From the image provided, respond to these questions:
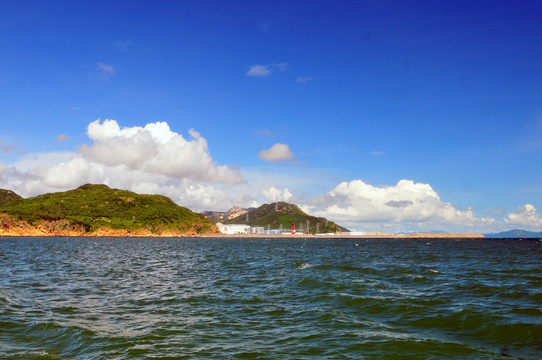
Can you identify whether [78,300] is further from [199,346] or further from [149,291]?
[199,346]

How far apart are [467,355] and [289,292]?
18.8 meters

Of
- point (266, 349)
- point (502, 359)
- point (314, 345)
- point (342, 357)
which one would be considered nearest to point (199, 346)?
point (266, 349)

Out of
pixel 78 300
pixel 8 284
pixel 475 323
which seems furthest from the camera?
pixel 8 284

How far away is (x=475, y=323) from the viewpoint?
22672 millimetres

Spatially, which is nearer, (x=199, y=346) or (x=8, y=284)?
(x=199, y=346)

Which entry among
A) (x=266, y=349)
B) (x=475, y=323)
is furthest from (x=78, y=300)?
(x=475, y=323)

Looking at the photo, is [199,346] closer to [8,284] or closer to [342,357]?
[342,357]

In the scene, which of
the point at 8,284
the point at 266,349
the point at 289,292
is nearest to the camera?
the point at 266,349

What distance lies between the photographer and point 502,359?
16297mm

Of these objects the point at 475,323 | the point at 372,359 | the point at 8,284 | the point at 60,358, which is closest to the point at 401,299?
the point at 475,323

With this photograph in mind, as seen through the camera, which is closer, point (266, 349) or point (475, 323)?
point (266, 349)

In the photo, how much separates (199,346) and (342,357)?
21.5 ft

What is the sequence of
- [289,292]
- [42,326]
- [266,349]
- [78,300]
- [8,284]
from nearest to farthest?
[266,349] → [42,326] → [78,300] → [289,292] → [8,284]

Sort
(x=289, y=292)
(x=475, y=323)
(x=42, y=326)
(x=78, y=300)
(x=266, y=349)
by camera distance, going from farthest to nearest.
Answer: (x=289, y=292), (x=78, y=300), (x=475, y=323), (x=42, y=326), (x=266, y=349)
